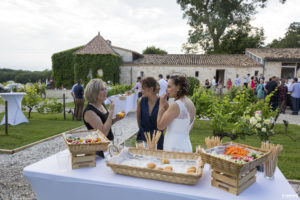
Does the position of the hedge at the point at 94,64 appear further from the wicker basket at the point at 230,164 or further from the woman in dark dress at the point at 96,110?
the wicker basket at the point at 230,164

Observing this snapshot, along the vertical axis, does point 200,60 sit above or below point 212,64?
above

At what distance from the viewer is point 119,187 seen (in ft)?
4.90

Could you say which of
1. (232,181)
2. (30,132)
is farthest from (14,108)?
(232,181)

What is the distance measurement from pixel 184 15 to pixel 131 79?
12544 mm

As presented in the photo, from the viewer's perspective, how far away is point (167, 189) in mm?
1405

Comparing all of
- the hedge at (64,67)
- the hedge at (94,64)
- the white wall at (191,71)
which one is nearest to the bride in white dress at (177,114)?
the white wall at (191,71)

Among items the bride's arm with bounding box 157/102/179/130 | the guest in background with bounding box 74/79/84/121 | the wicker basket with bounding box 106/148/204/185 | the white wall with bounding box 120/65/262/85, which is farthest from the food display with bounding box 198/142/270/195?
the white wall with bounding box 120/65/262/85

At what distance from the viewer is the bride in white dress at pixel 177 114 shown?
2.10 m

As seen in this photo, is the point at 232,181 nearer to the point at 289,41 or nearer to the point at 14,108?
the point at 14,108

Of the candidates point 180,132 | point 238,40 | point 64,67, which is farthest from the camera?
Result: point 238,40

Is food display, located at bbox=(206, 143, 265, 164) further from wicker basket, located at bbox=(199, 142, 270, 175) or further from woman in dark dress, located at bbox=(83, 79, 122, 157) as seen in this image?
woman in dark dress, located at bbox=(83, 79, 122, 157)

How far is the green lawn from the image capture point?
3.70 meters

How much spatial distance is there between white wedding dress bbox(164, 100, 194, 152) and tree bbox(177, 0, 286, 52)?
2643 cm

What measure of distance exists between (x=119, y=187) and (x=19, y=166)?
362 cm
